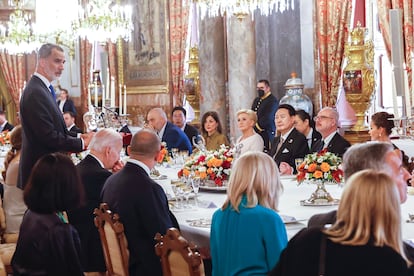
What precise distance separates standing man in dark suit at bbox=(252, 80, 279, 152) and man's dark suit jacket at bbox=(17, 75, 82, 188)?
6.53 m

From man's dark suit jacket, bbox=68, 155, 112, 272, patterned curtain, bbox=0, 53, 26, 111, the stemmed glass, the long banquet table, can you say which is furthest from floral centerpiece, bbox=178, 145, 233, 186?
patterned curtain, bbox=0, 53, 26, 111

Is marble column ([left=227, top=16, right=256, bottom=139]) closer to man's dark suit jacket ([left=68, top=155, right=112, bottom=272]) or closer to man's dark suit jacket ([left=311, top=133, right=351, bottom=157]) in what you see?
man's dark suit jacket ([left=311, top=133, right=351, bottom=157])

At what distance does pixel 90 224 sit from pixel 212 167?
110 centimetres

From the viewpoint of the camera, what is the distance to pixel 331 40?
11836 millimetres

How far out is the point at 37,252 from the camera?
4.17 meters

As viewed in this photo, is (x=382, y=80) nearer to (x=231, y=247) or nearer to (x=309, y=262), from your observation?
(x=231, y=247)

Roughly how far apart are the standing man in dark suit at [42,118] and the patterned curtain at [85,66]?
1337cm

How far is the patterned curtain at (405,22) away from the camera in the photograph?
33.8 ft

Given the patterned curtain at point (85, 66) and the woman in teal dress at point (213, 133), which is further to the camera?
the patterned curtain at point (85, 66)

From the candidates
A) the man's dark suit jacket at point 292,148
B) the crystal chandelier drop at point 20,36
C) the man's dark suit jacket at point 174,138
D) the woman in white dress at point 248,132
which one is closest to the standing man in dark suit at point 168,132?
the man's dark suit jacket at point 174,138

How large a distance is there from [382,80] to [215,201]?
23.4ft

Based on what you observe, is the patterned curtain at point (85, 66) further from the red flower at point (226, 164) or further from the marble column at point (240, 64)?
the red flower at point (226, 164)

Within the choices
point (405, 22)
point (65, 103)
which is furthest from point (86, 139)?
point (65, 103)

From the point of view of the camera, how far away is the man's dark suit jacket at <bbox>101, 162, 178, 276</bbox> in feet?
15.5
